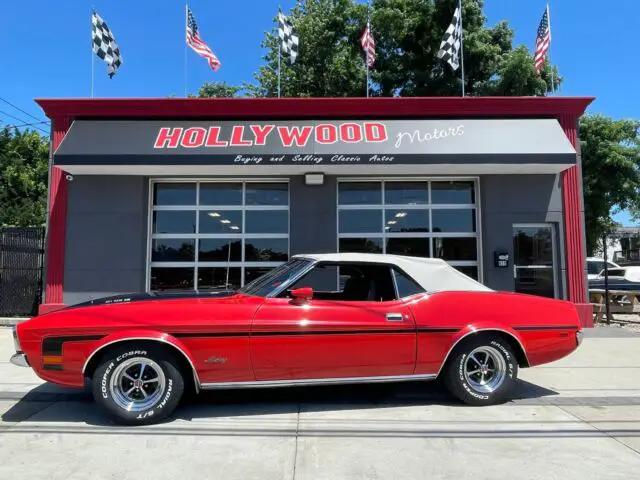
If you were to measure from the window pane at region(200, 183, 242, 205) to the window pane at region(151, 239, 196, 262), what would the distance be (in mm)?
980

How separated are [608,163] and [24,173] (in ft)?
88.3

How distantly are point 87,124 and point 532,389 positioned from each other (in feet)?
31.2

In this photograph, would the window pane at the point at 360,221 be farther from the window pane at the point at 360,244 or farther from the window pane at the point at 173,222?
the window pane at the point at 173,222

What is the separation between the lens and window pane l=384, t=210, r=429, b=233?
10789 millimetres

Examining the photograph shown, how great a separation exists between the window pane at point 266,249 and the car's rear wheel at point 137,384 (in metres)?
6.15

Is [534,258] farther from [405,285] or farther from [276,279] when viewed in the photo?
[276,279]

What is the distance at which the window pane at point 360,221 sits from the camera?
10.8 m

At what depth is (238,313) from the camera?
4680 mm

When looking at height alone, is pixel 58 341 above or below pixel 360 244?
below

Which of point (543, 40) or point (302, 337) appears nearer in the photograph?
point (302, 337)

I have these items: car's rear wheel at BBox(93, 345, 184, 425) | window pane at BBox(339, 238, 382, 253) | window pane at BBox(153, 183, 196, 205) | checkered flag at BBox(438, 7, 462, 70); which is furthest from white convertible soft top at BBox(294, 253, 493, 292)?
checkered flag at BBox(438, 7, 462, 70)

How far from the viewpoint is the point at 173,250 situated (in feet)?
35.2

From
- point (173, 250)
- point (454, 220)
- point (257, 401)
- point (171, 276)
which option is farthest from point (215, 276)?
point (257, 401)

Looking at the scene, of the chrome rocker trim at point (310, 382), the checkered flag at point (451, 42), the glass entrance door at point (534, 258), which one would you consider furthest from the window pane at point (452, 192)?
the chrome rocker trim at point (310, 382)
